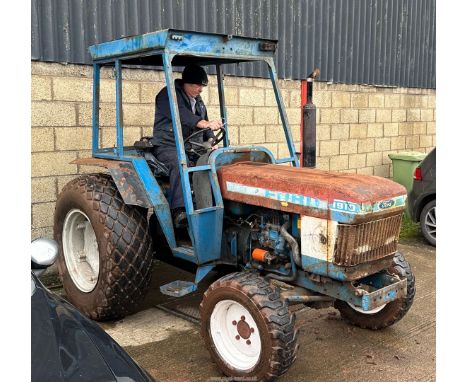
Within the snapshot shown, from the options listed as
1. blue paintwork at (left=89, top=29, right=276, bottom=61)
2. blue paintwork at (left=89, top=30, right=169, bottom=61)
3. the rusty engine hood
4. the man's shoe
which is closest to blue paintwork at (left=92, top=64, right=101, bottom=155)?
blue paintwork at (left=89, top=30, right=169, bottom=61)

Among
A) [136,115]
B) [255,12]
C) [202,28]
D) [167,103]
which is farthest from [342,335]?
[255,12]

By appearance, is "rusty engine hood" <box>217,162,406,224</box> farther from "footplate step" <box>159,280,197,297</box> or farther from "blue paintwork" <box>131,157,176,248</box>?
"footplate step" <box>159,280,197,297</box>

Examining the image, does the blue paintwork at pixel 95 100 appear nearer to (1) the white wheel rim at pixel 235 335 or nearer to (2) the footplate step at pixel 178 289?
(2) the footplate step at pixel 178 289

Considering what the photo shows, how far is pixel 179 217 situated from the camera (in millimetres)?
4109

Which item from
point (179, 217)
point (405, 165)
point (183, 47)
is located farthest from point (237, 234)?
point (405, 165)

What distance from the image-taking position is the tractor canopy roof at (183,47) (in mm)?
3691

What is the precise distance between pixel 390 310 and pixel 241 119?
3760 mm

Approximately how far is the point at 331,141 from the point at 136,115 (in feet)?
12.2

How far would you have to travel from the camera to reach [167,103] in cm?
422

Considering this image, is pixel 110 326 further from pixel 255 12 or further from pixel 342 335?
pixel 255 12

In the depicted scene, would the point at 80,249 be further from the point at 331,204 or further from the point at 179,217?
the point at 331,204

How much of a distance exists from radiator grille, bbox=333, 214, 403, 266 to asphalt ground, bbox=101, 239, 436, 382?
0.79 m

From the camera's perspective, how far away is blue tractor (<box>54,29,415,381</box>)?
3.32 meters

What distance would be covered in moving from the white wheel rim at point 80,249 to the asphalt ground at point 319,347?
1.79 feet
